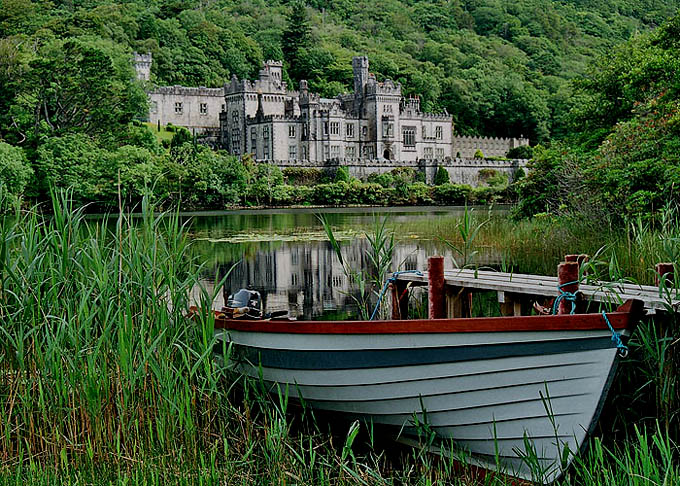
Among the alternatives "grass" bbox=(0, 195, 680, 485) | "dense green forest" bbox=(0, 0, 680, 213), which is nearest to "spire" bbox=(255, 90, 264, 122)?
"dense green forest" bbox=(0, 0, 680, 213)

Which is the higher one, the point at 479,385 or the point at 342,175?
the point at 342,175

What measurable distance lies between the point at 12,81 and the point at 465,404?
39205mm

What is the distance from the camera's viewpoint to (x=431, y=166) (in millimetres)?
57250

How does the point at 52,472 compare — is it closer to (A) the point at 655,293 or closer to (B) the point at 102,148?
(A) the point at 655,293

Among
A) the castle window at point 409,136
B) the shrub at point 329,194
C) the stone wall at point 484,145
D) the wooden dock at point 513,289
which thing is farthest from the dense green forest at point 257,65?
the castle window at point 409,136

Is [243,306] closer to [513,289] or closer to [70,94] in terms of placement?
[513,289]

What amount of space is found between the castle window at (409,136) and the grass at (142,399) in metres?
60.7

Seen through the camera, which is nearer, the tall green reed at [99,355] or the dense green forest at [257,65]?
the tall green reed at [99,355]

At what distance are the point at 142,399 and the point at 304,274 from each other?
10.5 meters

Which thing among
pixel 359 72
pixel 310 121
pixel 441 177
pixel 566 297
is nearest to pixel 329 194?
pixel 441 177

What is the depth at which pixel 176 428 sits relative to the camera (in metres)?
5.20

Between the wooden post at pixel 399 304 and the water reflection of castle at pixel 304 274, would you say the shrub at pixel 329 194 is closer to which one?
the water reflection of castle at pixel 304 274

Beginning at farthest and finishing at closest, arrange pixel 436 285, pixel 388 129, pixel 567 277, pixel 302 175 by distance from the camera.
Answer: pixel 388 129, pixel 302 175, pixel 436 285, pixel 567 277

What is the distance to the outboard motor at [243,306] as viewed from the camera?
6.80m
